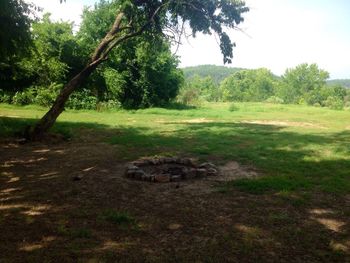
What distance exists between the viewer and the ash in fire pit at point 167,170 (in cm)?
804

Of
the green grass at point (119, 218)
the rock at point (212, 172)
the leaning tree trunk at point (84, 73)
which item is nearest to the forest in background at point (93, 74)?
the leaning tree trunk at point (84, 73)

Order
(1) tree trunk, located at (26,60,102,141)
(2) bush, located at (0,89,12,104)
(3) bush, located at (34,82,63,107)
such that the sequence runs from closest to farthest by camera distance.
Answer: (1) tree trunk, located at (26,60,102,141), (3) bush, located at (34,82,63,107), (2) bush, located at (0,89,12,104)

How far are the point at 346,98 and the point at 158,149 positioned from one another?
104998 mm

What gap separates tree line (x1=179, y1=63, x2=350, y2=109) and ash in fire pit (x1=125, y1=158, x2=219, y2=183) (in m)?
73.5

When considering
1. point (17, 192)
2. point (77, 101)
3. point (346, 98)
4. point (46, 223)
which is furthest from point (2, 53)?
point (346, 98)

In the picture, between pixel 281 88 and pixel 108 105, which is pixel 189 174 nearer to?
pixel 108 105

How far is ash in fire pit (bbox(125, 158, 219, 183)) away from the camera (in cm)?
804

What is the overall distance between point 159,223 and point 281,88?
98766mm

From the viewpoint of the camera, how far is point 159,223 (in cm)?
562

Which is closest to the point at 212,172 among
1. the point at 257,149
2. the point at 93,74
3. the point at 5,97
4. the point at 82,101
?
the point at 257,149

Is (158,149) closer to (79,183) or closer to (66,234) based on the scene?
(79,183)

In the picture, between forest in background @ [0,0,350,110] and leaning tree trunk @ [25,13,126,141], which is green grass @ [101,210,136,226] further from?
forest in background @ [0,0,350,110]

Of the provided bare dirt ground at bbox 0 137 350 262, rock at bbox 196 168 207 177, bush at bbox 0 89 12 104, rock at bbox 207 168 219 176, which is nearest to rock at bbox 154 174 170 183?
bare dirt ground at bbox 0 137 350 262

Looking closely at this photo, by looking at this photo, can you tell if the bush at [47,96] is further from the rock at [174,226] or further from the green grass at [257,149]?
the rock at [174,226]
